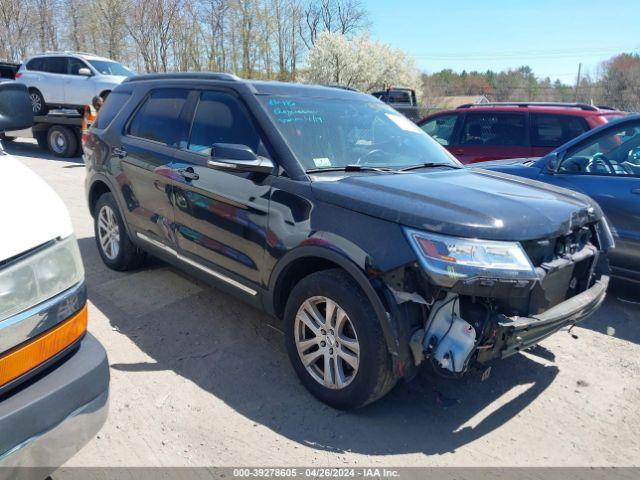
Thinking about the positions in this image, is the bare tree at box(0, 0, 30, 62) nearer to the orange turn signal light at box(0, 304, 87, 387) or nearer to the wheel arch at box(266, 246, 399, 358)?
the wheel arch at box(266, 246, 399, 358)

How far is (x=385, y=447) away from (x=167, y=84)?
136 inches

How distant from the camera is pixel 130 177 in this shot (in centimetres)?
475

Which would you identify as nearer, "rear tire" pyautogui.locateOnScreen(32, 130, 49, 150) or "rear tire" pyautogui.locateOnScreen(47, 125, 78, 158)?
"rear tire" pyautogui.locateOnScreen(47, 125, 78, 158)

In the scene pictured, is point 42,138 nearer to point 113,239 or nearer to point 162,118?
point 113,239

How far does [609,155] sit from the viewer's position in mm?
4938

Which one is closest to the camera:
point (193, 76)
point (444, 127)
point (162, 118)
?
point (193, 76)

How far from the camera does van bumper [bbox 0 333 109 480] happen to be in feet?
5.76

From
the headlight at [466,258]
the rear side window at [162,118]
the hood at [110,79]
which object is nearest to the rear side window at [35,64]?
the hood at [110,79]

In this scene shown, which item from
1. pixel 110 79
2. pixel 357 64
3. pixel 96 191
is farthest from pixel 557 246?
pixel 357 64

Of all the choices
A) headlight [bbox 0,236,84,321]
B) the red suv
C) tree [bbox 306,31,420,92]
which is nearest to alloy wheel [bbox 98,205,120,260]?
headlight [bbox 0,236,84,321]

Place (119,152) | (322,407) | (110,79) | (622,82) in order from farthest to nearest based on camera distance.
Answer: (622,82), (110,79), (119,152), (322,407)

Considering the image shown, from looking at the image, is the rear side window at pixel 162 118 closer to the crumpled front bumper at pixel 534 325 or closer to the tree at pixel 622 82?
the crumpled front bumper at pixel 534 325

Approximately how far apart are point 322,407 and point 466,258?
1.29 meters

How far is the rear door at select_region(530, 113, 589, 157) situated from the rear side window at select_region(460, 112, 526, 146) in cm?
17
